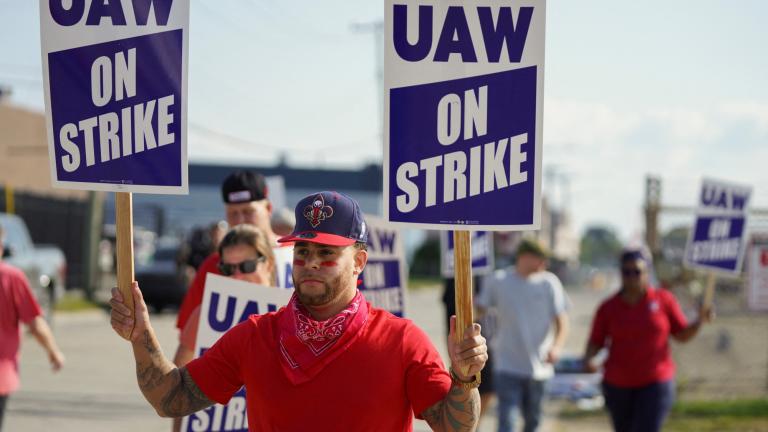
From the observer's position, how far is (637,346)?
7926mm

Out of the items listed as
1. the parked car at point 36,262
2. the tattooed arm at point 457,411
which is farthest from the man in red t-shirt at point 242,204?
the parked car at point 36,262

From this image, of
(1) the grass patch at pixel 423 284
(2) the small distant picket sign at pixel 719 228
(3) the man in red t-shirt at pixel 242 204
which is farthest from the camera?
(1) the grass patch at pixel 423 284

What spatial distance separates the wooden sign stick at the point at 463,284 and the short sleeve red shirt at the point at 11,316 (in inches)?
164

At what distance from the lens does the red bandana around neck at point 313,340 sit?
130 inches

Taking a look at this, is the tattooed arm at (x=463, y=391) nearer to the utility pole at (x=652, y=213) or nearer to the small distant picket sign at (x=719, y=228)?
the small distant picket sign at (x=719, y=228)

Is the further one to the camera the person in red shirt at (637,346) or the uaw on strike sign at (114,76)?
the person in red shirt at (637,346)

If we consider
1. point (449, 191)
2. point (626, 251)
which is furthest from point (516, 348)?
point (449, 191)

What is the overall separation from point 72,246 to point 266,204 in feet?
85.0

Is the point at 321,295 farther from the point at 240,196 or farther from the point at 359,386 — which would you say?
the point at 240,196

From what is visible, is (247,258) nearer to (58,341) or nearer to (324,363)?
(324,363)

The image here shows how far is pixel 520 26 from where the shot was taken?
345 centimetres

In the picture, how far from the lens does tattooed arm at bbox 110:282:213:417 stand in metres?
3.43

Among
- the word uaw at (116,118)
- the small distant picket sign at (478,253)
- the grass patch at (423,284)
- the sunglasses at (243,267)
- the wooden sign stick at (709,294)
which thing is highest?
the word uaw at (116,118)

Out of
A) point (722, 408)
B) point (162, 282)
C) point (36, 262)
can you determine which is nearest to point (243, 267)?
point (722, 408)
